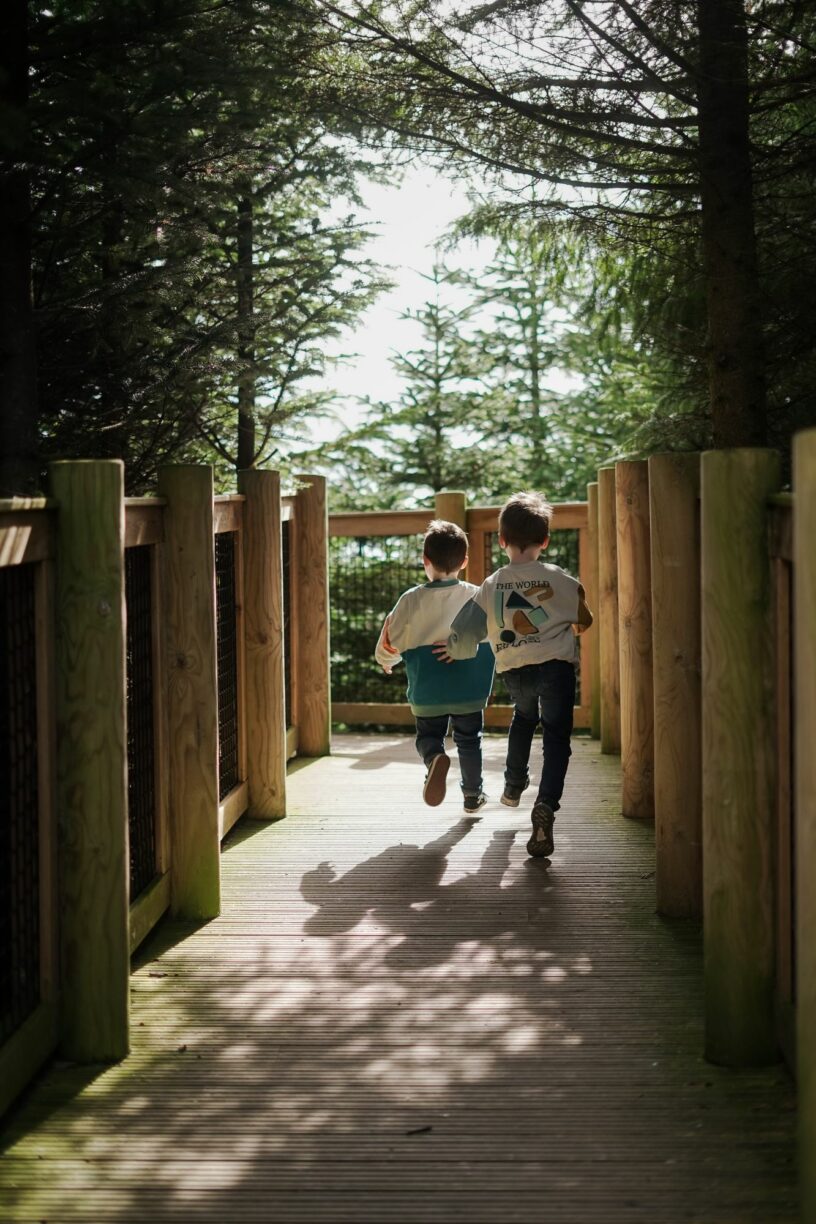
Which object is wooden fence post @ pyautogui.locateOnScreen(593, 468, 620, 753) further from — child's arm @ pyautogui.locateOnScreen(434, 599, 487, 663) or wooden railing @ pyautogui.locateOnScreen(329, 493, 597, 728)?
child's arm @ pyautogui.locateOnScreen(434, 599, 487, 663)

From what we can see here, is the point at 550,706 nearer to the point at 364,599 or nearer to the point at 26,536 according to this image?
the point at 26,536

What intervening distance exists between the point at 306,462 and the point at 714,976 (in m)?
7.90

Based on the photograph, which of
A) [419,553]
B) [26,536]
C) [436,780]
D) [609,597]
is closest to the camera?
[26,536]

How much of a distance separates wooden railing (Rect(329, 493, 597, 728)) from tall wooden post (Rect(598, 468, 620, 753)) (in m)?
1.08

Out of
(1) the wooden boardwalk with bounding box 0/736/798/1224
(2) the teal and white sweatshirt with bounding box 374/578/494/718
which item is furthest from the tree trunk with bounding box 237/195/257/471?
(1) the wooden boardwalk with bounding box 0/736/798/1224

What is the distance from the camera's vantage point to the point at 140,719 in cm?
506

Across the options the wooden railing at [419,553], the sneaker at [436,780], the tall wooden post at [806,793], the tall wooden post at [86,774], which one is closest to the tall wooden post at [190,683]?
the tall wooden post at [86,774]

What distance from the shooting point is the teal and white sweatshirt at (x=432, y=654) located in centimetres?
670

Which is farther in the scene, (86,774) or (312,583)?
(312,583)

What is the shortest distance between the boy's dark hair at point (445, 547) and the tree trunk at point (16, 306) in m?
1.93

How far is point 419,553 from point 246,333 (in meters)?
4.23

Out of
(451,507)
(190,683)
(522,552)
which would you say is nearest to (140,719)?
(190,683)

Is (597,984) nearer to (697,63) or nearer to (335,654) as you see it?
(697,63)

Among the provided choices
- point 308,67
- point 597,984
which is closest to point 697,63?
point 308,67
